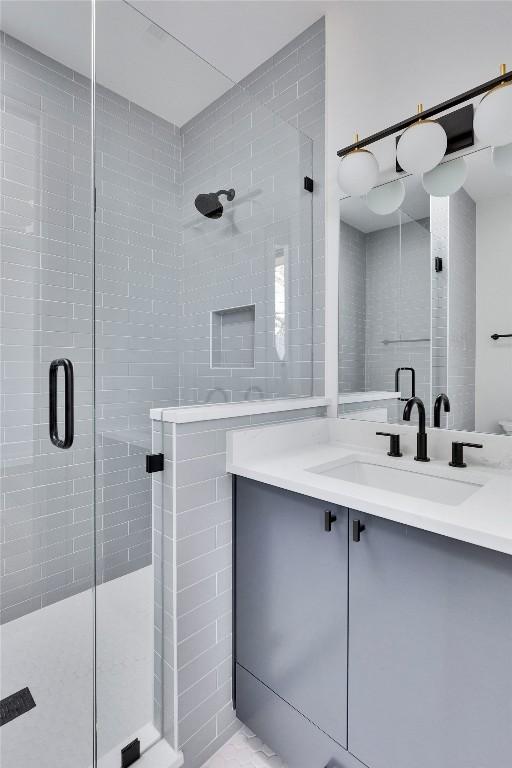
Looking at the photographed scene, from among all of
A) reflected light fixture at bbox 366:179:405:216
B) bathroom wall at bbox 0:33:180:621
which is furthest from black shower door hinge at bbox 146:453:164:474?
reflected light fixture at bbox 366:179:405:216

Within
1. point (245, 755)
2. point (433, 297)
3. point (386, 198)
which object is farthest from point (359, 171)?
point (245, 755)

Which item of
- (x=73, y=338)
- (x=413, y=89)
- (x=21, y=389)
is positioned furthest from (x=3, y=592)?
(x=413, y=89)

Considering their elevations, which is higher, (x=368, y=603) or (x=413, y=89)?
(x=413, y=89)

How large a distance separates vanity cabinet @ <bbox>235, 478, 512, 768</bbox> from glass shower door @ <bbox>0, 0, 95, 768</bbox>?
612 millimetres

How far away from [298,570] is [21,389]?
1.37 meters

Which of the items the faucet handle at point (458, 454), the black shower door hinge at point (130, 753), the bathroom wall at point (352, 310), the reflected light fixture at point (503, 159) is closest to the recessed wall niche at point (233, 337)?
the bathroom wall at point (352, 310)

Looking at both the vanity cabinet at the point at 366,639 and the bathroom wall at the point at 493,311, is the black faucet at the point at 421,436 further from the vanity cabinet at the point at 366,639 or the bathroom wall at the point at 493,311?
the vanity cabinet at the point at 366,639

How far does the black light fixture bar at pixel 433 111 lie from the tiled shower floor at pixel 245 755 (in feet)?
7.30

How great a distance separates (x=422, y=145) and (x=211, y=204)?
0.94 m

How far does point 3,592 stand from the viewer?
1553 millimetres

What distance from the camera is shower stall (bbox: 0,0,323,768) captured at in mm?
1191

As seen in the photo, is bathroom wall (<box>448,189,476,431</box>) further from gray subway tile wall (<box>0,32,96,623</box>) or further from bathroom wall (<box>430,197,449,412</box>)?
gray subway tile wall (<box>0,32,96,623</box>)

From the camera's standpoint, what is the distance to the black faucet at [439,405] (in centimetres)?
134

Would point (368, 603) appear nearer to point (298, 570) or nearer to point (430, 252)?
point (298, 570)
